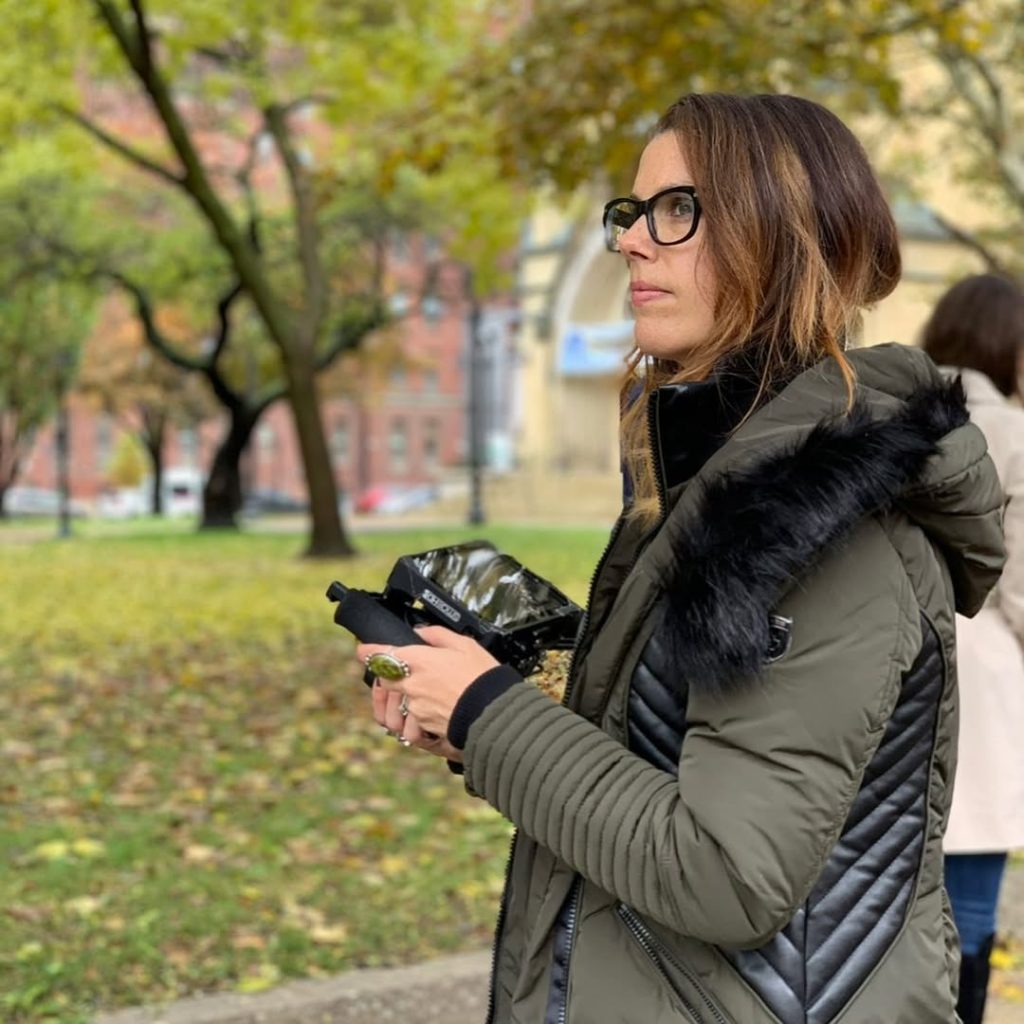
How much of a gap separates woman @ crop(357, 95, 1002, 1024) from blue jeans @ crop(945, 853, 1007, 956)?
1472 millimetres

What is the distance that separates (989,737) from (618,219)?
1.79 m

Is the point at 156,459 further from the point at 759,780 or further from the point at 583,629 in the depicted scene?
the point at 759,780

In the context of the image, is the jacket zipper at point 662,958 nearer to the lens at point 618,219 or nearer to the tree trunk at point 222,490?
the lens at point 618,219

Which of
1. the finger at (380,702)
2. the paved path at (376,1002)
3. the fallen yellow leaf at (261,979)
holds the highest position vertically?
the finger at (380,702)

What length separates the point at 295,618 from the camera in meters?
12.5

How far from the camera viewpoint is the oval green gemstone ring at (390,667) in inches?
62.1

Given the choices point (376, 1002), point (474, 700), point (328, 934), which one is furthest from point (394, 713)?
point (328, 934)

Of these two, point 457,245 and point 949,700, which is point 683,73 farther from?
point 457,245

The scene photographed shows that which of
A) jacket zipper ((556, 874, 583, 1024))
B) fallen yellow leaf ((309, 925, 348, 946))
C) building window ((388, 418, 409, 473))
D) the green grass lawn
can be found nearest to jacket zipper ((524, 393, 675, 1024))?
jacket zipper ((556, 874, 583, 1024))

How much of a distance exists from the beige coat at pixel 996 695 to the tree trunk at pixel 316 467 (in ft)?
48.5

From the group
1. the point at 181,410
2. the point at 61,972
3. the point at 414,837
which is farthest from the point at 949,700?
the point at 181,410

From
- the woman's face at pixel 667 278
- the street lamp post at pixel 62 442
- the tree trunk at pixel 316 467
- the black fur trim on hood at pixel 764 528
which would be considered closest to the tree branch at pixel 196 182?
the tree trunk at pixel 316 467

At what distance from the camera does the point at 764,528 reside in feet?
4.50

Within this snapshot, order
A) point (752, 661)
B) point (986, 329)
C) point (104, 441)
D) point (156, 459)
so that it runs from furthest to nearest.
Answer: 1. point (104, 441)
2. point (156, 459)
3. point (986, 329)
4. point (752, 661)
